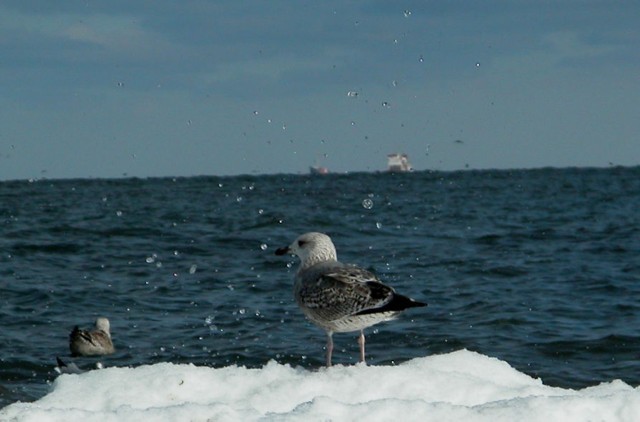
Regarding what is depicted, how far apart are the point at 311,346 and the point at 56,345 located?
304 cm

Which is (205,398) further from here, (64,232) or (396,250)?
(64,232)

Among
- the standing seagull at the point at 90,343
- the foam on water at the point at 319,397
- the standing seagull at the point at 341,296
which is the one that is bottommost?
the standing seagull at the point at 90,343

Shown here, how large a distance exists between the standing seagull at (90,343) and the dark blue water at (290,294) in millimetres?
129

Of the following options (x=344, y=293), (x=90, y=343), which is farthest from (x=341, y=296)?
(x=90, y=343)

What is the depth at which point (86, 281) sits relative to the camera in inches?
744

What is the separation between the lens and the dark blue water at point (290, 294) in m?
12.5

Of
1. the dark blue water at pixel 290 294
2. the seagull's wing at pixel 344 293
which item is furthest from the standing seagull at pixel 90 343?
the seagull's wing at pixel 344 293

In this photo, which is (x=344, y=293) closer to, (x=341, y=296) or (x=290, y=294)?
(x=341, y=296)

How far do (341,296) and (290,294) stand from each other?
29.1ft

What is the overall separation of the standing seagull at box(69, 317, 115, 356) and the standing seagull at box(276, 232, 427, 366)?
A: 4.04 metres

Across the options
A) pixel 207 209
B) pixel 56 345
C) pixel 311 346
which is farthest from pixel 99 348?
pixel 207 209

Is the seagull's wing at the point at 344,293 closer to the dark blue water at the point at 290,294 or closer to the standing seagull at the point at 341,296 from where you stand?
the standing seagull at the point at 341,296

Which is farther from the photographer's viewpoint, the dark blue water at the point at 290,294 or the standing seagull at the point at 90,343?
the dark blue water at the point at 290,294

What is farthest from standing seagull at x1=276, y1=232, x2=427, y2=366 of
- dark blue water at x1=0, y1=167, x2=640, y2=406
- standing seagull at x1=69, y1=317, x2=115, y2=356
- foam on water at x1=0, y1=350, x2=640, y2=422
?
standing seagull at x1=69, y1=317, x2=115, y2=356
